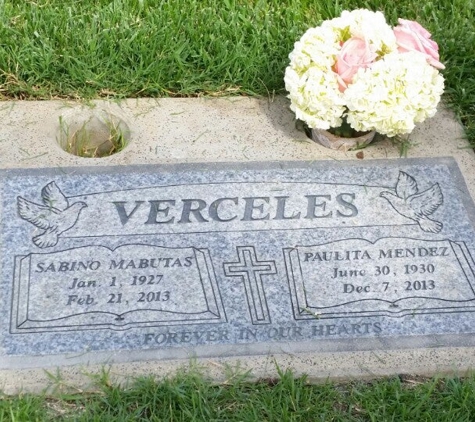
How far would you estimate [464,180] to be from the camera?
133 inches

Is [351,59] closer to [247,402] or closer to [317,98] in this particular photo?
[317,98]

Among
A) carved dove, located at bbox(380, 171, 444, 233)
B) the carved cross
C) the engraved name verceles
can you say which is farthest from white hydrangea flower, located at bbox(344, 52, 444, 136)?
the carved cross

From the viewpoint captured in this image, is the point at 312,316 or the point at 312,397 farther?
the point at 312,316

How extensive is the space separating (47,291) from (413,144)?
5.17 feet

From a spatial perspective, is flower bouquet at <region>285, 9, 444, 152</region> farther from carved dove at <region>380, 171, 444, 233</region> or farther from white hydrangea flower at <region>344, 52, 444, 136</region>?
carved dove at <region>380, 171, 444, 233</region>

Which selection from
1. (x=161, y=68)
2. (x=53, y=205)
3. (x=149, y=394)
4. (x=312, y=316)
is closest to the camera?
(x=149, y=394)

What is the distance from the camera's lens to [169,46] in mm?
3912

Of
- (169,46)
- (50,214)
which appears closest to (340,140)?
(169,46)

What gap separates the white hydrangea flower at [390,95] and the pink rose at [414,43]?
114 millimetres

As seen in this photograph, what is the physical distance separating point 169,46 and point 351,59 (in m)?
0.91

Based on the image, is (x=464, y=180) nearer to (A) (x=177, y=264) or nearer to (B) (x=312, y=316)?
(B) (x=312, y=316)

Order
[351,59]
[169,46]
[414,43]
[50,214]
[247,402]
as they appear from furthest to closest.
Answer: [169,46]
[414,43]
[351,59]
[50,214]
[247,402]

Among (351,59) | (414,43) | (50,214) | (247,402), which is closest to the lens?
(247,402)

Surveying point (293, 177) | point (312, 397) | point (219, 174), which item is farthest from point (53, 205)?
point (312, 397)
